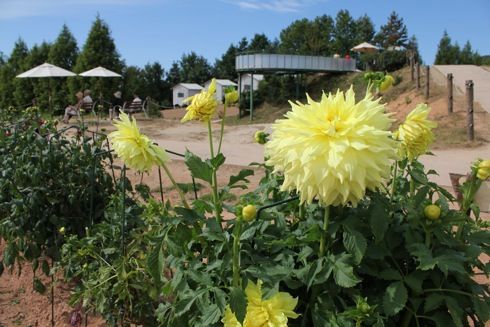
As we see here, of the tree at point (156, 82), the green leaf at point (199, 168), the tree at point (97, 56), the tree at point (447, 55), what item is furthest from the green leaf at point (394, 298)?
the tree at point (156, 82)

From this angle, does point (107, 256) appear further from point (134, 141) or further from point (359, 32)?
point (359, 32)

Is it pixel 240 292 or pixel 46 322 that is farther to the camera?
pixel 46 322

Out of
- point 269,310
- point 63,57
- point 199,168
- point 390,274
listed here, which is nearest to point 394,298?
point 390,274

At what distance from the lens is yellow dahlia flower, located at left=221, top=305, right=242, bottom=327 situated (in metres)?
1.26

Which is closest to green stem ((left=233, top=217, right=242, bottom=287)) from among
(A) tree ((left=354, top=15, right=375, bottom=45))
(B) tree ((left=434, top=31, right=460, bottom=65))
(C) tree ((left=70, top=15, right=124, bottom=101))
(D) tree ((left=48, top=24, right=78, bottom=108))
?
(C) tree ((left=70, top=15, right=124, bottom=101))

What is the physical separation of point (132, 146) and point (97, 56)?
27.5 metres

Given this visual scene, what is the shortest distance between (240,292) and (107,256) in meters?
1.23

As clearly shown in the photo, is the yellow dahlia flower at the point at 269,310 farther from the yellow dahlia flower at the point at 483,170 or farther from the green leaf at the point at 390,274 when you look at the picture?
the yellow dahlia flower at the point at 483,170

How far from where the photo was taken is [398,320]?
1.44m

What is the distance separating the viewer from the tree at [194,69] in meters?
50.7

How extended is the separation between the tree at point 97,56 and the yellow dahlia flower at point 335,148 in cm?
2661

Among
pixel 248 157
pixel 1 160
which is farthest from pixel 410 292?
pixel 248 157

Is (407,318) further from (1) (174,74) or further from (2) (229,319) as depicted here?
(1) (174,74)

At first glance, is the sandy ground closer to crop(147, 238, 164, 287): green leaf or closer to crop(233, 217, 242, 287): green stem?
crop(147, 238, 164, 287): green leaf
